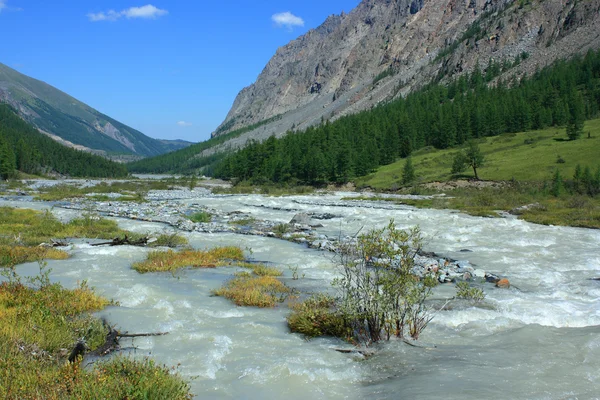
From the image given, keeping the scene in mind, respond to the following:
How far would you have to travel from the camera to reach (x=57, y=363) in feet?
20.2

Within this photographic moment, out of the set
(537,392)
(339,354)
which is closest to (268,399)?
(339,354)

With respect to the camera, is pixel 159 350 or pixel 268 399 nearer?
pixel 268 399

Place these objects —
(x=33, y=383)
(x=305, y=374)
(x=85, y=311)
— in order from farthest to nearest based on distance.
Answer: (x=85, y=311) → (x=305, y=374) → (x=33, y=383)

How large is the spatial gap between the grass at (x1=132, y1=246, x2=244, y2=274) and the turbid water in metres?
0.68

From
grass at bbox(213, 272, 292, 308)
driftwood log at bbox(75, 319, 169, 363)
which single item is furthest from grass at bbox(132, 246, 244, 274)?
driftwood log at bbox(75, 319, 169, 363)

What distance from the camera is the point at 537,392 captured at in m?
5.76

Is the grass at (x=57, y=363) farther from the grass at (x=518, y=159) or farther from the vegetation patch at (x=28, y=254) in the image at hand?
the grass at (x=518, y=159)

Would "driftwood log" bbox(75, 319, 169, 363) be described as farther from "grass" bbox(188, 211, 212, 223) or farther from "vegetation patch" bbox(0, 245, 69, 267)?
"grass" bbox(188, 211, 212, 223)

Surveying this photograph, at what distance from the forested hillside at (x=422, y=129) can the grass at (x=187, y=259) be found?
69204 mm

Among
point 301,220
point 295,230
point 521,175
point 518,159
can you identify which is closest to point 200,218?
point 301,220

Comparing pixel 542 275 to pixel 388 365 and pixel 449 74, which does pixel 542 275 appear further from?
pixel 449 74

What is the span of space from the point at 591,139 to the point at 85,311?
282ft

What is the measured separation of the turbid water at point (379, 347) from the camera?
621 centimetres

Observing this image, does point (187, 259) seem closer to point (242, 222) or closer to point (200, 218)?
point (242, 222)
